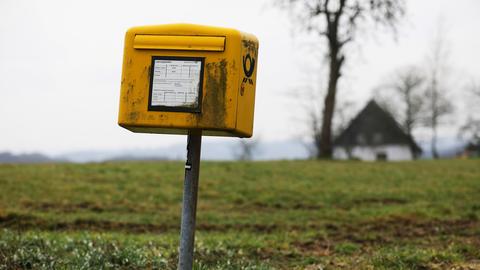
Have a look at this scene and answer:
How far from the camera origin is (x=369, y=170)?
19.2 metres

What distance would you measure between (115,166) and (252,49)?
14.9m

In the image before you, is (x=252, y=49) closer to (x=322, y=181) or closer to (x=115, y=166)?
(x=322, y=181)

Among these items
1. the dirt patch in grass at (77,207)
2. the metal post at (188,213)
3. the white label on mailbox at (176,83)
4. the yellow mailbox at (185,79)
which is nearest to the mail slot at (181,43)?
the yellow mailbox at (185,79)

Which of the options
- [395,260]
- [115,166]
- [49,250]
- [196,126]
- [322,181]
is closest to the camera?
[196,126]

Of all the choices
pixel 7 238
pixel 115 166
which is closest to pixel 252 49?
pixel 7 238

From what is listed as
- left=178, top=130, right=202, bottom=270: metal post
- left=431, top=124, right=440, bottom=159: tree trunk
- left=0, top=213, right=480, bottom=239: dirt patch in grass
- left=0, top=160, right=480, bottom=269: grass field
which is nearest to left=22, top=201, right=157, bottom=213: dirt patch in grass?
left=0, top=160, right=480, bottom=269: grass field

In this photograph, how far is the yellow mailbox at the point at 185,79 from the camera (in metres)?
4.41

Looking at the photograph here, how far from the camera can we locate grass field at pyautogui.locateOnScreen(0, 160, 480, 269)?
6414mm

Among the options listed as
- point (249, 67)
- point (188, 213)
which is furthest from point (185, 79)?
point (188, 213)

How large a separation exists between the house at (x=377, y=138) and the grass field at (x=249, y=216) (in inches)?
1722

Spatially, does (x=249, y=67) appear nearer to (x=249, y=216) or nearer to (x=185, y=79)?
(x=185, y=79)

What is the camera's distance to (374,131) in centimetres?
6538

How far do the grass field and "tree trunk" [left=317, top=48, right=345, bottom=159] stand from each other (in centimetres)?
534

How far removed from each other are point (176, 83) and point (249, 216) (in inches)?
314
